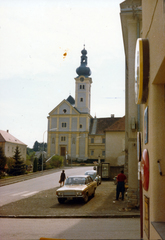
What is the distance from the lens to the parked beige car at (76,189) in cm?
1420

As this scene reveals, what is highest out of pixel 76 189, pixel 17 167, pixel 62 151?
pixel 62 151

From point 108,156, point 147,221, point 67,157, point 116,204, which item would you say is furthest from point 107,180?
point 67,157

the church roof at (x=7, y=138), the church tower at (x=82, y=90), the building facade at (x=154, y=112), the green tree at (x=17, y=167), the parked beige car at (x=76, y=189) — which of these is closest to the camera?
the building facade at (x=154, y=112)

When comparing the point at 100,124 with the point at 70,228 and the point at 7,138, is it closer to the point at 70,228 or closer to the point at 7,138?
the point at 7,138

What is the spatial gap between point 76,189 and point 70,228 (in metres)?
5.79

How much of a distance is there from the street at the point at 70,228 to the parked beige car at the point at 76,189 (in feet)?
12.6

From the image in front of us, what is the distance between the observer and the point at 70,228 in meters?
8.59

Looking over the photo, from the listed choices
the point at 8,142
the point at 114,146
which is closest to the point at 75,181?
the point at 114,146

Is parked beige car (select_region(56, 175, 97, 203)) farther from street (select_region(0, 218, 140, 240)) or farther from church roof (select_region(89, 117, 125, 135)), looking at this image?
church roof (select_region(89, 117, 125, 135))

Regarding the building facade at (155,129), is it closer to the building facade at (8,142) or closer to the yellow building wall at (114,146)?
the yellow building wall at (114,146)

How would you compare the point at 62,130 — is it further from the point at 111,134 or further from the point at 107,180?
the point at 107,180

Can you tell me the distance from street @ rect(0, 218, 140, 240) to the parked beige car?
3835mm

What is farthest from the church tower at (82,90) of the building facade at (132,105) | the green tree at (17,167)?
the building facade at (132,105)

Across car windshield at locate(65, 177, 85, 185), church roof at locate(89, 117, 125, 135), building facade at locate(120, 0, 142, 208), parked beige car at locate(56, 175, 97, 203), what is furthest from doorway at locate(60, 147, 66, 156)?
building facade at locate(120, 0, 142, 208)
